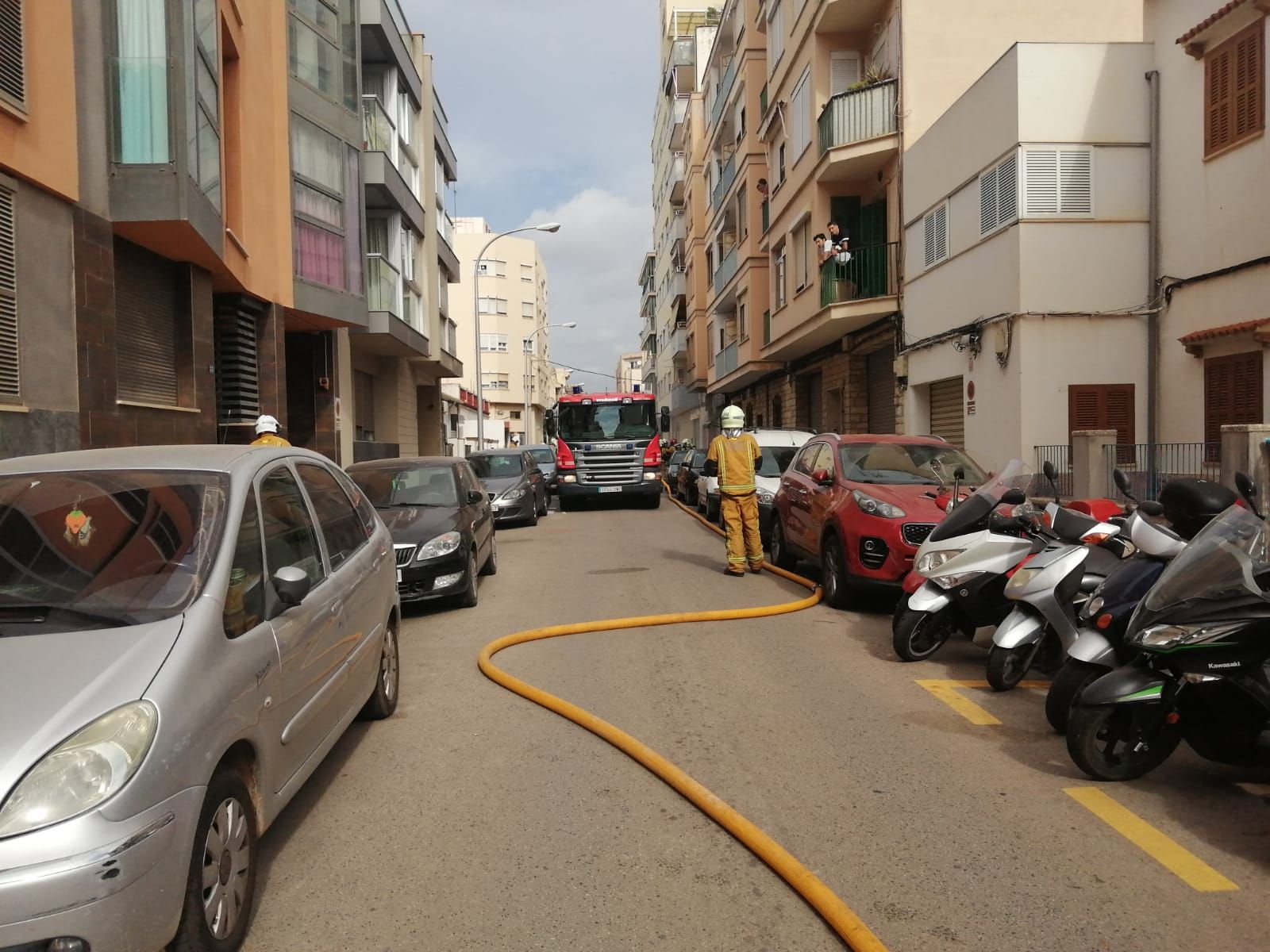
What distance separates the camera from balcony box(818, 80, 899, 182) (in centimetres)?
1936

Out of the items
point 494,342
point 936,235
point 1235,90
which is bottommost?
point 936,235

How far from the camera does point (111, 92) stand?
35.2 feet

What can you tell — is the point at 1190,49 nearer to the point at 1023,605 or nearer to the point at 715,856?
the point at 1023,605

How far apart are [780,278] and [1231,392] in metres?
15.7

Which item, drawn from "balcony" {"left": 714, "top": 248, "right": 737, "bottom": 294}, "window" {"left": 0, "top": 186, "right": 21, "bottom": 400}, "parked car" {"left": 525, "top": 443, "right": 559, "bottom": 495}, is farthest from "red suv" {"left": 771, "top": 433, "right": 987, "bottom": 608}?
"balcony" {"left": 714, "top": 248, "right": 737, "bottom": 294}

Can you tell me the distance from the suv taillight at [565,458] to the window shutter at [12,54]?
13976mm

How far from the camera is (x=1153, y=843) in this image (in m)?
3.76

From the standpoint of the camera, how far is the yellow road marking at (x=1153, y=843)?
343 cm

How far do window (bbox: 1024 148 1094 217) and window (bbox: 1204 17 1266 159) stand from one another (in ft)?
5.95

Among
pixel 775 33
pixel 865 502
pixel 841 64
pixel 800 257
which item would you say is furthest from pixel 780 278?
pixel 865 502

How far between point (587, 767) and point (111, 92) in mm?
9996

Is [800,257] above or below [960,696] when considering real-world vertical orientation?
above

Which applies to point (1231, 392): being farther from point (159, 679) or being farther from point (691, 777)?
point (159, 679)

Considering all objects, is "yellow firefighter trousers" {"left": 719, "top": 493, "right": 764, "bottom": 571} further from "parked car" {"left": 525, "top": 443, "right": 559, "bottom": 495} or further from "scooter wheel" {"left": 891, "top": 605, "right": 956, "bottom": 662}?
"parked car" {"left": 525, "top": 443, "right": 559, "bottom": 495}
